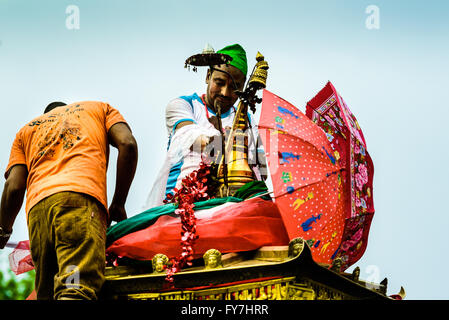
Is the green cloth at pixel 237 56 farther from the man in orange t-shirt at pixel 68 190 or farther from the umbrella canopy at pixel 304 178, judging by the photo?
the man in orange t-shirt at pixel 68 190

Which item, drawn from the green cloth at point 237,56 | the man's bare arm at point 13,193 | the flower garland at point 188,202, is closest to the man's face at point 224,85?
the green cloth at point 237,56

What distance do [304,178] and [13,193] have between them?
2.26 metres

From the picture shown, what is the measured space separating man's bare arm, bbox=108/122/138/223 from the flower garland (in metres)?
0.45

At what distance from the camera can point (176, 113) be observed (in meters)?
6.25

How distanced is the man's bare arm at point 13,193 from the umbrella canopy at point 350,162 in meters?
2.52

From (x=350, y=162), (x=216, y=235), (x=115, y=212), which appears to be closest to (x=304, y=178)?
(x=350, y=162)

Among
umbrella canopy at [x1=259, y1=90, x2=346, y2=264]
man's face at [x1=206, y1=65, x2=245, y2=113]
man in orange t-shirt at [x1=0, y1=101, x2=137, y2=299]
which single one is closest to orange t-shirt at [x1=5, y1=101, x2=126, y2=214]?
man in orange t-shirt at [x1=0, y1=101, x2=137, y2=299]

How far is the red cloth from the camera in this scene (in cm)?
449

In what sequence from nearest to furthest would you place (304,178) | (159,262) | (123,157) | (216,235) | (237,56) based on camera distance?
(159,262)
(216,235)
(123,157)
(304,178)
(237,56)

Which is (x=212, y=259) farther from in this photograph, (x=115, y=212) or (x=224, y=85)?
(x=224, y=85)

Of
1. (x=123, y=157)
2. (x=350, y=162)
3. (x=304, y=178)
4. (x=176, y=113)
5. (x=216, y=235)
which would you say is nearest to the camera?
(x=216, y=235)
